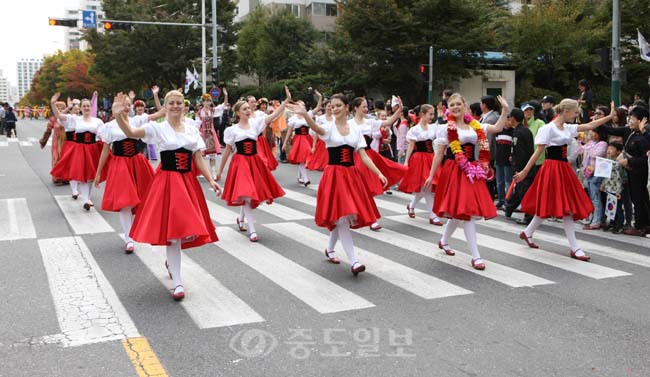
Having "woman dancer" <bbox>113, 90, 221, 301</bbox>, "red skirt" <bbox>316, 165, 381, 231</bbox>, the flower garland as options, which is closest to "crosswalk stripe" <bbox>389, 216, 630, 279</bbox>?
the flower garland

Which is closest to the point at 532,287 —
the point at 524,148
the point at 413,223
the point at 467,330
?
the point at 467,330

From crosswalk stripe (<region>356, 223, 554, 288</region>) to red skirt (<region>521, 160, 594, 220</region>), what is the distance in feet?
3.47

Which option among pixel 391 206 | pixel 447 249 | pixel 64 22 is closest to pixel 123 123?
pixel 447 249

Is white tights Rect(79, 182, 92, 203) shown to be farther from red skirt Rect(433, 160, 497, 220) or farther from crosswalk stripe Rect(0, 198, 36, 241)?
red skirt Rect(433, 160, 497, 220)

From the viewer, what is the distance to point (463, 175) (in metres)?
7.73

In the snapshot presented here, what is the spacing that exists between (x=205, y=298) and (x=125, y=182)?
3.03 metres

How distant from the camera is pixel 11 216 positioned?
11.4 metres

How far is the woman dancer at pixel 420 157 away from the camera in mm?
10887

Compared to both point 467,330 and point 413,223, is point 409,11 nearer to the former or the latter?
point 413,223

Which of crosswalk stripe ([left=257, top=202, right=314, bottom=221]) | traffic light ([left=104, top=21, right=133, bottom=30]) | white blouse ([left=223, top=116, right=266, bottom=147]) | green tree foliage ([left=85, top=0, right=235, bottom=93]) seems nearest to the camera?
white blouse ([left=223, top=116, right=266, bottom=147])

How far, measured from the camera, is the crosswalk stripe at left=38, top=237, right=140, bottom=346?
5375mm

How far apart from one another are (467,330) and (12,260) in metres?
5.60

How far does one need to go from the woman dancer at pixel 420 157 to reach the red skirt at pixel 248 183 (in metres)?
2.36

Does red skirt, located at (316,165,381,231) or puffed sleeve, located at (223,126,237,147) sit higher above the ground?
puffed sleeve, located at (223,126,237,147)
